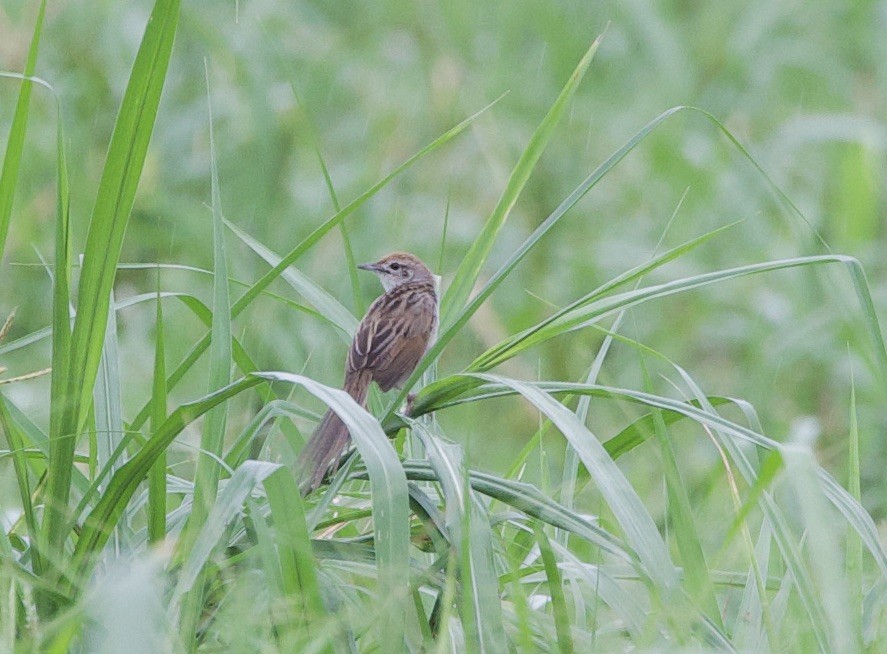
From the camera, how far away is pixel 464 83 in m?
6.92

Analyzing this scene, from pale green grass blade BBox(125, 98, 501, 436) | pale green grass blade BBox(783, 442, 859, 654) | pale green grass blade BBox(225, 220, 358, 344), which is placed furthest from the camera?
pale green grass blade BBox(225, 220, 358, 344)

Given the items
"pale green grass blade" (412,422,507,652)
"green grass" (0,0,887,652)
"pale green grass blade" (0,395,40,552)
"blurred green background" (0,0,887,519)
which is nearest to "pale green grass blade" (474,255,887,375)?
"green grass" (0,0,887,652)

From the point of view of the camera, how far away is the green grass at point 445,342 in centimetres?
241

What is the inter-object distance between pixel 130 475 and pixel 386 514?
1.56 feet

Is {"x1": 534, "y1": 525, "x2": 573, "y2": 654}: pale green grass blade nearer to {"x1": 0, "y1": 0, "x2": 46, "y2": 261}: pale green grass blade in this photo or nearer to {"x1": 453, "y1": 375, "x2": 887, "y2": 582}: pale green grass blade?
{"x1": 453, "y1": 375, "x2": 887, "y2": 582}: pale green grass blade

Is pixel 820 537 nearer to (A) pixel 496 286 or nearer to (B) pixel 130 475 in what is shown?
(A) pixel 496 286

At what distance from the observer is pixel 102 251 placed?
2504 mm

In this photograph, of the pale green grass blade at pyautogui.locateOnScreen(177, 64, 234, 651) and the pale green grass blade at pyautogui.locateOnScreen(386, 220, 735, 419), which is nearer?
the pale green grass blade at pyautogui.locateOnScreen(177, 64, 234, 651)

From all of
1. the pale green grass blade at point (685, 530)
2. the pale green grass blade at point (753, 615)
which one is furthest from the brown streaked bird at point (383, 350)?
the pale green grass blade at point (753, 615)

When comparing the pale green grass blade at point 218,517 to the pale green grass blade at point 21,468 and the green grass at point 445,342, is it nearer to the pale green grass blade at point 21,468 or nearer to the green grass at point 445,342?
the green grass at point 445,342

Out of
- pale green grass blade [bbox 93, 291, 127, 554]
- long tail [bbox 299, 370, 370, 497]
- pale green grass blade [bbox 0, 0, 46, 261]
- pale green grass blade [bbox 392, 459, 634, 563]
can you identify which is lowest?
pale green grass blade [bbox 392, 459, 634, 563]

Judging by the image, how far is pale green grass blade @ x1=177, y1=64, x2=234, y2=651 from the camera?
7.82 feet

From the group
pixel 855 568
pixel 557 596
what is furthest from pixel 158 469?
pixel 855 568

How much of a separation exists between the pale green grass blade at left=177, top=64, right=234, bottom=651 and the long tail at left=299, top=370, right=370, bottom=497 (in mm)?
170
